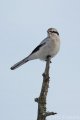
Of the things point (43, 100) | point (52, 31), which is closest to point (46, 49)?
point (52, 31)

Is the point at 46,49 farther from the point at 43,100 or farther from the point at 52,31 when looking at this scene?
the point at 43,100

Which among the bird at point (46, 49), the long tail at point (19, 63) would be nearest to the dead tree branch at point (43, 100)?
the long tail at point (19, 63)

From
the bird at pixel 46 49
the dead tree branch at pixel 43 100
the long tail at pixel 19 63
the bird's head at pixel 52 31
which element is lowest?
the dead tree branch at pixel 43 100

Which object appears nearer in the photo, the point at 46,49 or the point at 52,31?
the point at 46,49

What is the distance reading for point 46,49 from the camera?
42.7 ft

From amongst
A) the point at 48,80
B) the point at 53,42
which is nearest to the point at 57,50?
the point at 53,42

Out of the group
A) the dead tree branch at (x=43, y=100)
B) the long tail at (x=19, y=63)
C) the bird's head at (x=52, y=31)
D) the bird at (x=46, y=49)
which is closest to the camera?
the dead tree branch at (x=43, y=100)

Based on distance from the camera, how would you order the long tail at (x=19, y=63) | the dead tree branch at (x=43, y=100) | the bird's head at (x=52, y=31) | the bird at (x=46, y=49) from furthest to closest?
the bird's head at (x=52, y=31) → the bird at (x=46, y=49) → the long tail at (x=19, y=63) → the dead tree branch at (x=43, y=100)

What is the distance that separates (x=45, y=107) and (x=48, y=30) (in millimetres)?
4211

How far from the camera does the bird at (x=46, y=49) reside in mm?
12969

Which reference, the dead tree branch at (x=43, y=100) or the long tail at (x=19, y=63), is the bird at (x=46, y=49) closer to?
the long tail at (x=19, y=63)

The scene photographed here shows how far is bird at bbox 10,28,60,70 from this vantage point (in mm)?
12969

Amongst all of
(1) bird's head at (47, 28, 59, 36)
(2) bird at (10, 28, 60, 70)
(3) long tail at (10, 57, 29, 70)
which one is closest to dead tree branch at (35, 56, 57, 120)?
(3) long tail at (10, 57, 29, 70)

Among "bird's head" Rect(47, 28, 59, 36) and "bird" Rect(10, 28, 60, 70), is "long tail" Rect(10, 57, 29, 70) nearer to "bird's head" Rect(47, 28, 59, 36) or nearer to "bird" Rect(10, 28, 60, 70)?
"bird" Rect(10, 28, 60, 70)
